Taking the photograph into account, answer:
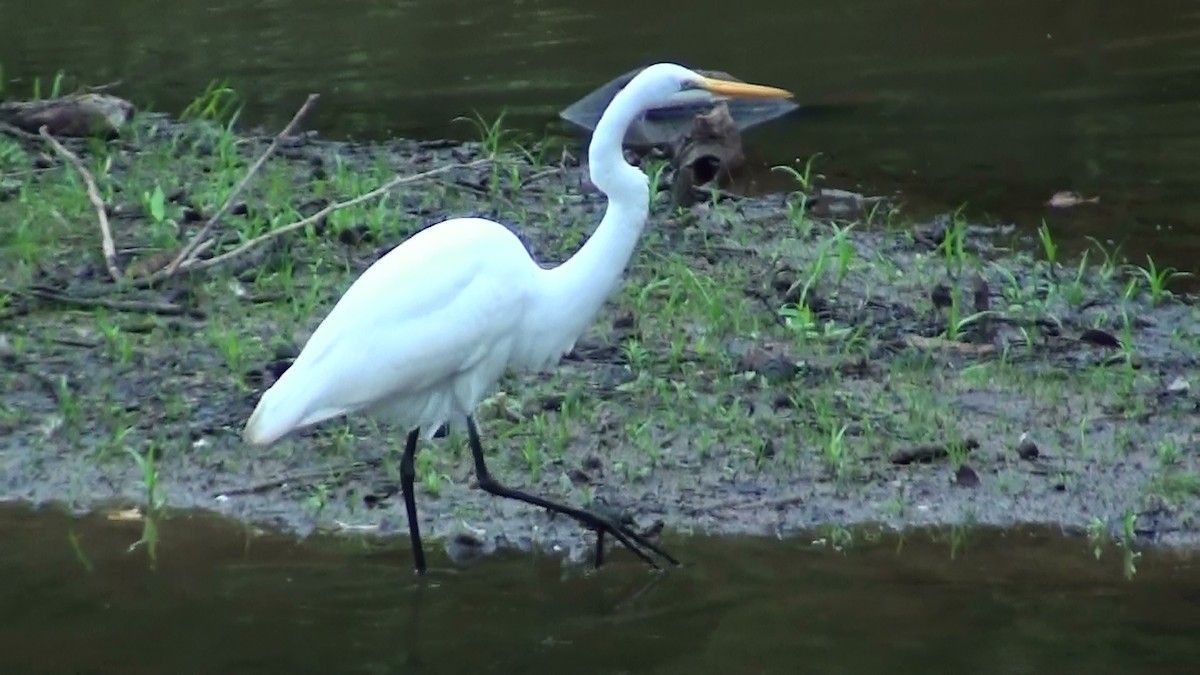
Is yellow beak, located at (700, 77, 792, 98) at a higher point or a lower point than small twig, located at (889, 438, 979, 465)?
higher

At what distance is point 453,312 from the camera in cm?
513

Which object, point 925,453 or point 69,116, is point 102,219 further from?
point 925,453

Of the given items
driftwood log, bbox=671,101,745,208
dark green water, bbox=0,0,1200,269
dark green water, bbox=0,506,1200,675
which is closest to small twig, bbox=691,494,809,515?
dark green water, bbox=0,506,1200,675

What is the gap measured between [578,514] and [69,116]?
16.8 ft

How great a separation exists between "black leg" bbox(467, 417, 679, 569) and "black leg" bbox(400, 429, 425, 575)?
7.1 inches

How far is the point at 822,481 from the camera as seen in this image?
5500 mm

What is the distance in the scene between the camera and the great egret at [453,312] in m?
5.08

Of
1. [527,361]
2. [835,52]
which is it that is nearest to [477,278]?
[527,361]

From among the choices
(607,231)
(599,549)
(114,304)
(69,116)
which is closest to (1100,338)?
(607,231)

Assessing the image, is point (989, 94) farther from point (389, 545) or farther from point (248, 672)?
point (248, 672)

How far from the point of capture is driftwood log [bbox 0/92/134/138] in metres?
9.01

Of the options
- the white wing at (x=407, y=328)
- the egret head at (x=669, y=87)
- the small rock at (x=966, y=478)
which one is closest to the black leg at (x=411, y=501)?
the white wing at (x=407, y=328)

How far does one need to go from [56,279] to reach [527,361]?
2432 millimetres

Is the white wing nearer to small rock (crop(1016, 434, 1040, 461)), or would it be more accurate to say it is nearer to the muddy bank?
the muddy bank
